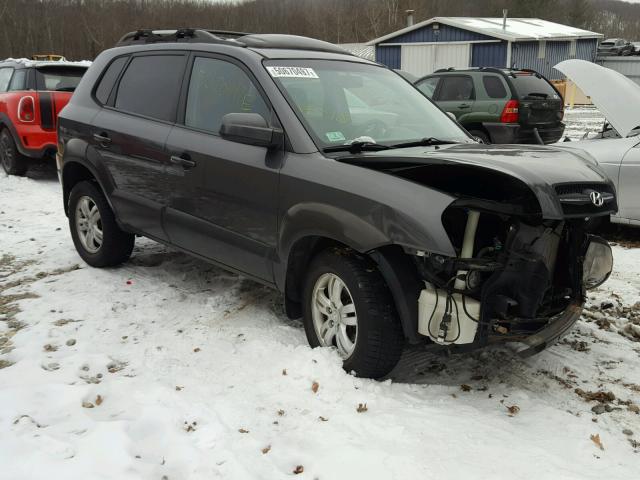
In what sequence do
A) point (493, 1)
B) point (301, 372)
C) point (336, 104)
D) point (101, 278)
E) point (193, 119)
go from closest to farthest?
1. point (301, 372)
2. point (336, 104)
3. point (193, 119)
4. point (101, 278)
5. point (493, 1)

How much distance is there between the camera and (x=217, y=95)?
4.34 m

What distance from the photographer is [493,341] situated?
3.23 metres

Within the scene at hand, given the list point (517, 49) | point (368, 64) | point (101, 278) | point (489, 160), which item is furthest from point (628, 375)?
point (517, 49)

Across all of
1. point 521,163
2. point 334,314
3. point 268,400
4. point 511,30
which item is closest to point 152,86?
point 334,314

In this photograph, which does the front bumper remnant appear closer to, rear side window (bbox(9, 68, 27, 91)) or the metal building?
rear side window (bbox(9, 68, 27, 91))

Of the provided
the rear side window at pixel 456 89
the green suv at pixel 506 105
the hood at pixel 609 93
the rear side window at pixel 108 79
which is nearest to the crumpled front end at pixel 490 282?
the hood at pixel 609 93

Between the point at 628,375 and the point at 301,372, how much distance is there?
1923 millimetres

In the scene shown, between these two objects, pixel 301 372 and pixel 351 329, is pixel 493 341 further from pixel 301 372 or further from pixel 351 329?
pixel 301 372

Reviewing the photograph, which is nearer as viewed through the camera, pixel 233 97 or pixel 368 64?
pixel 233 97

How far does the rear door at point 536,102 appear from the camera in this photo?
11.1 meters

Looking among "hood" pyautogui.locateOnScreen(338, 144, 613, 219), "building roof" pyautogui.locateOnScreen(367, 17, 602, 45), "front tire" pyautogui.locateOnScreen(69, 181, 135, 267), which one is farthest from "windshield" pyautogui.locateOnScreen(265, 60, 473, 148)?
"building roof" pyautogui.locateOnScreen(367, 17, 602, 45)

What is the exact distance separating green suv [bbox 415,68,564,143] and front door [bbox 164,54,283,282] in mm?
7069

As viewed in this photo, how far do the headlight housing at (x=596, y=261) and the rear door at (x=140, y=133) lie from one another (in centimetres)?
284

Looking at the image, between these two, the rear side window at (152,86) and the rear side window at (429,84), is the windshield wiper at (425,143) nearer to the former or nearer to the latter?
the rear side window at (152,86)
